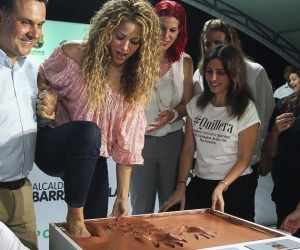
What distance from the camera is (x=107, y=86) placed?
1746 millimetres

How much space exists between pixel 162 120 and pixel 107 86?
0.51 m

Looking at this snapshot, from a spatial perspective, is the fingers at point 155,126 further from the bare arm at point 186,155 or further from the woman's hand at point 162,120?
the bare arm at point 186,155

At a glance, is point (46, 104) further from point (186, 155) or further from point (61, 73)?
point (186, 155)

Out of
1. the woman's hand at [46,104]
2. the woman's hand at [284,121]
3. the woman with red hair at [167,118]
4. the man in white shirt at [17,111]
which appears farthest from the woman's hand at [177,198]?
the woman's hand at [46,104]

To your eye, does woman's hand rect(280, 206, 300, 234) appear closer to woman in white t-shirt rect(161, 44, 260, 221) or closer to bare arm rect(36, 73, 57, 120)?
woman in white t-shirt rect(161, 44, 260, 221)

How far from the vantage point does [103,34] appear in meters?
1.67

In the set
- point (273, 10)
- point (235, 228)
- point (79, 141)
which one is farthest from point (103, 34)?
point (273, 10)

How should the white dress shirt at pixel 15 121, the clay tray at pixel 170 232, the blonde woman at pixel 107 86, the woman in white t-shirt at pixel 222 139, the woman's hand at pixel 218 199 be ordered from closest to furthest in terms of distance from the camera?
the clay tray at pixel 170 232, the white dress shirt at pixel 15 121, the blonde woman at pixel 107 86, the woman's hand at pixel 218 199, the woman in white t-shirt at pixel 222 139

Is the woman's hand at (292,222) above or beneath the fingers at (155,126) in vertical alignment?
beneath

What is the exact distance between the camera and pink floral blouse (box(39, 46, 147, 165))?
1700mm

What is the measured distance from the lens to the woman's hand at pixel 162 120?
7.10 ft

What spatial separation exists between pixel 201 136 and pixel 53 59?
0.85 m

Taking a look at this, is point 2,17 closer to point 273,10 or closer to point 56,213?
point 56,213

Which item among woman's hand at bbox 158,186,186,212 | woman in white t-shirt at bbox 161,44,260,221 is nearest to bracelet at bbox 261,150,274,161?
woman in white t-shirt at bbox 161,44,260,221
